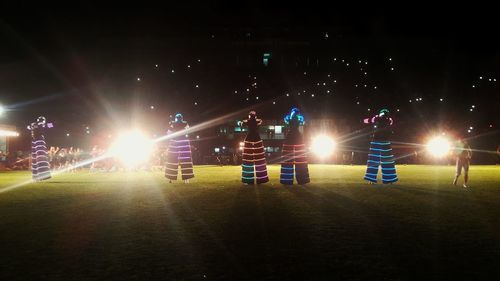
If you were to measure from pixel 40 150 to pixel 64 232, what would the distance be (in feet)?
52.4

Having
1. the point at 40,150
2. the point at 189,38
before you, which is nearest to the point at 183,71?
the point at 189,38

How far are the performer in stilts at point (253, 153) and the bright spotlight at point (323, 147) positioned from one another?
32086 mm

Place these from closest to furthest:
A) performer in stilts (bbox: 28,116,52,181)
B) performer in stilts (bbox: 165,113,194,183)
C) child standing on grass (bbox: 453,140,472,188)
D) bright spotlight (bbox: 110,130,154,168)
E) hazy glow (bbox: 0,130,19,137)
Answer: child standing on grass (bbox: 453,140,472,188), performer in stilts (bbox: 165,113,194,183), performer in stilts (bbox: 28,116,52,181), bright spotlight (bbox: 110,130,154,168), hazy glow (bbox: 0,130,19,137)

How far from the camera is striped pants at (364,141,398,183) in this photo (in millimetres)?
20719

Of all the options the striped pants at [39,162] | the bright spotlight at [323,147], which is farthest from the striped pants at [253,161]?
the bright spotlight at [323,147]

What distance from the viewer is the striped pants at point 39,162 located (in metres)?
23.9

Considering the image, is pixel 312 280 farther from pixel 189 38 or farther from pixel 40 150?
pixel 189 38

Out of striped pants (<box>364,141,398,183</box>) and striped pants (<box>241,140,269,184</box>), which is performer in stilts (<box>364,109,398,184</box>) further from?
striped pants (<box>241,140,269,184</box>)

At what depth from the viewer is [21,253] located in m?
7.85

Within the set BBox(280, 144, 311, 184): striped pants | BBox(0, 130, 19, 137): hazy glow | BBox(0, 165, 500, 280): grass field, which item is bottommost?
BBox(0, 165, 500, 280): grass field

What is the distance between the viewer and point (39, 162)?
23875 mm

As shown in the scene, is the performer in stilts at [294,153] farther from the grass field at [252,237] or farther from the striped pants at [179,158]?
the striped pants at [179,158]

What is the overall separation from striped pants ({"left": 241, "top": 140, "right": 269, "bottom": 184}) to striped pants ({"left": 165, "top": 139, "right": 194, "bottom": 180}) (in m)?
2.92

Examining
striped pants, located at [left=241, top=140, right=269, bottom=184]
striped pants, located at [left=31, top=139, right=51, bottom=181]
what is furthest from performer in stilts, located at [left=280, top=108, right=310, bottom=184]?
striped pants, located at [left=31, top=139, right=51, bottom=181]
